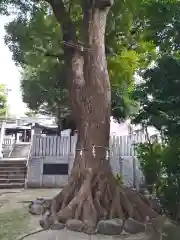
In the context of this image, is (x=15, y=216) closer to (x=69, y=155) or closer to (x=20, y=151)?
(x=69, y=155)

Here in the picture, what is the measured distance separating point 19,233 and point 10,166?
8442 millimetres

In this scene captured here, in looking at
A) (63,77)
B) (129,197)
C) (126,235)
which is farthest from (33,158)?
(126,235)

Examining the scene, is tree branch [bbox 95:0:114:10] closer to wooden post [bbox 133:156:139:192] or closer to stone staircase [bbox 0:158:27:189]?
wooden post [bbox 133:156:139:192]

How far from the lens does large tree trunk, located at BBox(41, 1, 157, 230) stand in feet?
20.3

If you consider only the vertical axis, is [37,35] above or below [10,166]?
above

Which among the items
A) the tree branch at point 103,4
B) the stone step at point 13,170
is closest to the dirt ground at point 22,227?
the stone step at point 13,170

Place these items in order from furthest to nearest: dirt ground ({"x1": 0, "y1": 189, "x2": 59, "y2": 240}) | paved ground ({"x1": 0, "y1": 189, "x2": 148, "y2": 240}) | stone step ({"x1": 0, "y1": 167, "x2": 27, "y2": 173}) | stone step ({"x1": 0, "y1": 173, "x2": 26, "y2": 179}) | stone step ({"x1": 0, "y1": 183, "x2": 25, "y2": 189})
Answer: stone step ({"x1": 0, "y1": 167, "x2": 27, "y2": 173})
stone step ({"x1": 0, "y1": 173, "x2": 26, "y2": 179})
stone step ({"x1": 0, "y1": 183, "x2": 25, "y2": 189})
dirt ground ({"x1": 0, "y1": 189, "x2": 59, "y2": 240})
paved ground ({"x1": 0, "y1": 189, "x2": 148, "y2": 240})

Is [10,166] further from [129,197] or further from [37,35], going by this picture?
[129,197]

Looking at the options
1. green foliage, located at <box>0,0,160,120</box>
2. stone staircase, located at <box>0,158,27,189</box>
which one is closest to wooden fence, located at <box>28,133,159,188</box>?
stone staircase, located at <box>0,158,27,189</box>

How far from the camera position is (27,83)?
15.3 meters

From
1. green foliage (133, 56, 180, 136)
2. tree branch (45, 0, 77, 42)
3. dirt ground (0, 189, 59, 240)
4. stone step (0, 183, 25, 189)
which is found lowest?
dirt ground (0, 189, 59, 240)

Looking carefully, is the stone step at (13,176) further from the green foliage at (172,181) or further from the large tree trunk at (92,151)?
the green foliage at (172,181)

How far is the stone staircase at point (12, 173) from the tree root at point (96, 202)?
5.90 m

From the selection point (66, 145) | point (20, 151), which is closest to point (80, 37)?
point (66, 145)
